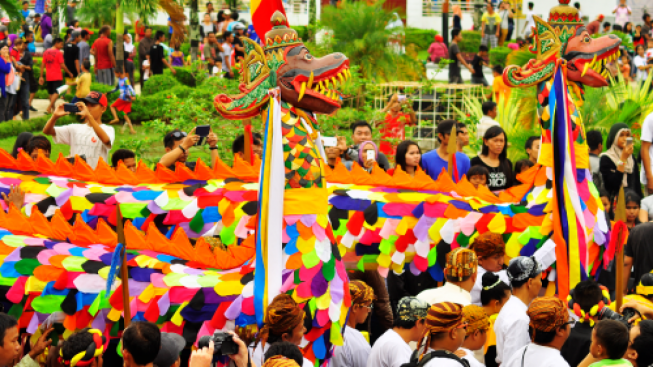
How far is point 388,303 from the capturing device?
5855 millimetres

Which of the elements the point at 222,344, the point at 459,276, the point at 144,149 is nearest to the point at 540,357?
the point at 459,276

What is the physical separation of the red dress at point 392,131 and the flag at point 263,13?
5499 millimetres

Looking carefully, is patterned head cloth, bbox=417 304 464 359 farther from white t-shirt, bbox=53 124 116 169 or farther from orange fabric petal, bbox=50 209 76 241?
white t-shirt, bbox=53 124 116 169

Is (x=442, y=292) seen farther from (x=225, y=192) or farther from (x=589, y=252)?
(x=225, y=192)

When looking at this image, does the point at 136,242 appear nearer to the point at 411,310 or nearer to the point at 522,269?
the point at 411,310

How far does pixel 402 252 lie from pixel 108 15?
796 inches

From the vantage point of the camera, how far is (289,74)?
426 cm

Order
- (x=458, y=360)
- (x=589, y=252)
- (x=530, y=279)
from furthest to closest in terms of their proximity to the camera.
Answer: (x=589, y=252) → (x=530, y=279) → (x=458, y=360)

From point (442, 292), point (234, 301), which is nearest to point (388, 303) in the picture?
point (442, 292)

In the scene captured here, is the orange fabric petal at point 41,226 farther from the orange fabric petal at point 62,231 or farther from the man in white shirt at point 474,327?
the man in white shirt at point 474,327

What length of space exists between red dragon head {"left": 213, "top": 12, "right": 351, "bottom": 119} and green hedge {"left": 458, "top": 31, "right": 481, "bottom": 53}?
18978 mm

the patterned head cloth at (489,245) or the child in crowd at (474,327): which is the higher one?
the patterned head cloth at (489,245)

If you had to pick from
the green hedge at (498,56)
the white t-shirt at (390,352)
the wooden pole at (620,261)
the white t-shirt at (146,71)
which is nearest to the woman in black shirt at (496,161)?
the wooden pole at (620,261)

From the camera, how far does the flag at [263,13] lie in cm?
436
